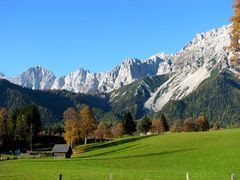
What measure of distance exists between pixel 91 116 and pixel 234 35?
10172 centimetres

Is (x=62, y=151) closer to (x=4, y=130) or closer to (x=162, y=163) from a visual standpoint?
(x=4, y=130)

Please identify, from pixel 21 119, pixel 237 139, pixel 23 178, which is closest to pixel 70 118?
pixel 21 119

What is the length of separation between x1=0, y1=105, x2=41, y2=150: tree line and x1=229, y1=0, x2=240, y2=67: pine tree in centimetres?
11418

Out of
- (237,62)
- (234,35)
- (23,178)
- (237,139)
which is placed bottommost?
(23,178)

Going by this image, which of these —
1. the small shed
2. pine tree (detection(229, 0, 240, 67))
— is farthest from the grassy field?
the small shed

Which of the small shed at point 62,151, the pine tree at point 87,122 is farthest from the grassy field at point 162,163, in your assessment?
the pine tree at point 87,122

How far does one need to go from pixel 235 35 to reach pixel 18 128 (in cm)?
12888

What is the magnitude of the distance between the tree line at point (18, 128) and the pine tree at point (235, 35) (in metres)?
114

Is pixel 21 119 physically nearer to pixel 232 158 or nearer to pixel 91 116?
pixel 91 116

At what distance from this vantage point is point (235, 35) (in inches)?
1861

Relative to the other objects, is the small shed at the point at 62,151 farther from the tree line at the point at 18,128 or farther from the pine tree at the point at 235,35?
the pine tree at the point at 235,35

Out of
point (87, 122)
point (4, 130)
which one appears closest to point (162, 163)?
point (87, 122)

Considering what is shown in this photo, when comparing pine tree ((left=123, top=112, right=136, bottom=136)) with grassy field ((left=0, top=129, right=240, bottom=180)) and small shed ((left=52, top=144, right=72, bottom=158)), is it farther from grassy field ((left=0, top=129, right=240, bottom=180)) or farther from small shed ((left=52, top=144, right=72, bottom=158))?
grassy field ((left=0, top=129, right=240, bottom=180))

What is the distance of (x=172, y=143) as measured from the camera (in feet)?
325
